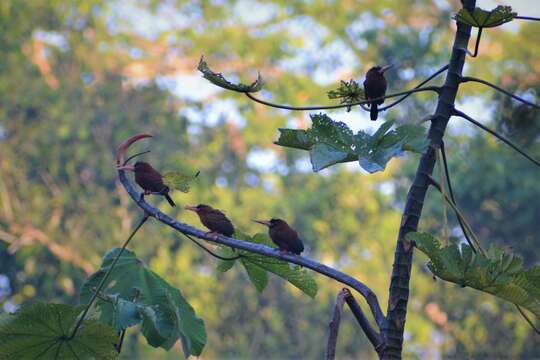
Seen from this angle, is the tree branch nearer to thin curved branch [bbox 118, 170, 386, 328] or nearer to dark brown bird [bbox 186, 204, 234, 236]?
thin curved branch [bbox 118, 170, 386, 328]

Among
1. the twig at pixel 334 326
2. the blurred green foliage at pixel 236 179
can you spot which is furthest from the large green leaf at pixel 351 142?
the blurred green foliage at pixel 236 179

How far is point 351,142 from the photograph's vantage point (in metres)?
1.07

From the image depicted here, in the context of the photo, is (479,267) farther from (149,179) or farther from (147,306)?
(147,306)

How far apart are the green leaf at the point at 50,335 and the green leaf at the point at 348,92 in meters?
0.47

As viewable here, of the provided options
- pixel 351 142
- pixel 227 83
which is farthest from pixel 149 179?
pixel 351 142

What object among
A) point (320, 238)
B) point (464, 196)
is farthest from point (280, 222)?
point (320, 238)

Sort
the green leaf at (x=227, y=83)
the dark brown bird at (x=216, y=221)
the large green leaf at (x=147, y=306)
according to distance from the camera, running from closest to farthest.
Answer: the green leaf at (x=227, y=83)
the dark brown bird at (x=216, y=221)
the large green leaf at (x=147, y=306)

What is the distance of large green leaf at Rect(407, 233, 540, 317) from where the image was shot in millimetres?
1012

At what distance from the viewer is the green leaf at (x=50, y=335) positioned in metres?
1.26

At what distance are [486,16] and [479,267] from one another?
0.31m

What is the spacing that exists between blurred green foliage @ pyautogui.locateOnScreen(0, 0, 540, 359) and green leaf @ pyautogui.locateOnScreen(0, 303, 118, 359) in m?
8.89

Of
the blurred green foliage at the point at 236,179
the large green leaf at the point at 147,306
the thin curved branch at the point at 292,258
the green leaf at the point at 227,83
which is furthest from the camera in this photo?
the blurred green foliage at the point at 236,179

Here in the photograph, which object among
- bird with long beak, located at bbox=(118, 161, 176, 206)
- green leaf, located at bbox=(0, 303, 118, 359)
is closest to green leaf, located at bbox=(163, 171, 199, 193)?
bird with long beak, located at bbox=(118, 161, 176, 206)

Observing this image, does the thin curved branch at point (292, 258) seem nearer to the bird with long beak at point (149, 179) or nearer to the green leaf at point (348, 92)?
the bird with long beak at point (149, 179)
